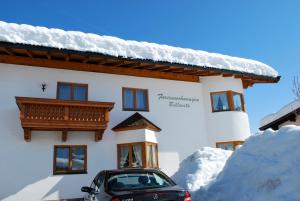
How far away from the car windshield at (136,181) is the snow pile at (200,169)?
3288 mm

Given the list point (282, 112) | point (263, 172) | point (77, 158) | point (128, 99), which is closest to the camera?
point (263, 172)

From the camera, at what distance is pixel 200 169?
1098 centimetres

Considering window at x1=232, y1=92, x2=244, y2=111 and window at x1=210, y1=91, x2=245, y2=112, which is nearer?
window at x1=210, y1=91, x2=245, y2=112

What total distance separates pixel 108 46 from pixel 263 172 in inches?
402

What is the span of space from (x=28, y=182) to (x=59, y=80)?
4846 millimetres

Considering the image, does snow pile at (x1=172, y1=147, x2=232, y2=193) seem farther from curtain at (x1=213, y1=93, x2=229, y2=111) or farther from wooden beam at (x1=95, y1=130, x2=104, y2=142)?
curtain at (x1=213, y1=93, x2=229, y2=111)

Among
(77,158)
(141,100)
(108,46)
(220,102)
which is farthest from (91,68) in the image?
(220,102)

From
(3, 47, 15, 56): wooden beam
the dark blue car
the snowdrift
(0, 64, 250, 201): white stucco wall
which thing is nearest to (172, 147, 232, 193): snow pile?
the snowdrift

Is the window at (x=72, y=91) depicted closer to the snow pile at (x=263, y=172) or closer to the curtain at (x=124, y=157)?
the curtain at (x=124, y=157)

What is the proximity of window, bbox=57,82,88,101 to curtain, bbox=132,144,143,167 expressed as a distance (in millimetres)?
3446

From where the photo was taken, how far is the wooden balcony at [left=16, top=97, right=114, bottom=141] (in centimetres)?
1262

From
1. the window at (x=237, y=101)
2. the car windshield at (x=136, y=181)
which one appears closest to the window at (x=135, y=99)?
the window at (x=237, y=101)

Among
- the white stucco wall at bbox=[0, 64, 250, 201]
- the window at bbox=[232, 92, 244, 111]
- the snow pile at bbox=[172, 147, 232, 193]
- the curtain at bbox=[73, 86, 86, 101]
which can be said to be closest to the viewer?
the snow pile at bbox=[172, 147, 232, 193]

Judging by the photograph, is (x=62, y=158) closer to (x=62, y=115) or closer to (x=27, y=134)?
(x=27, y=134)
